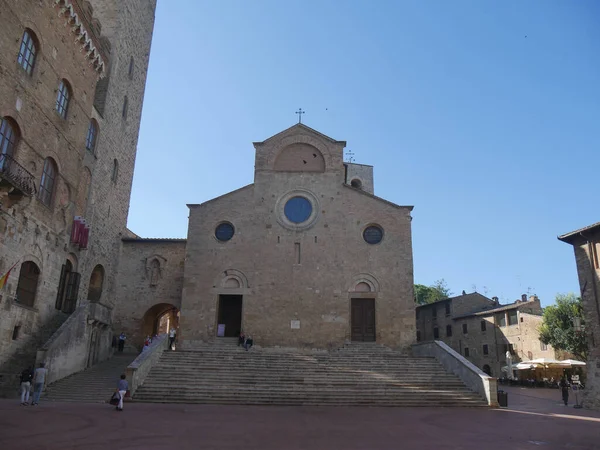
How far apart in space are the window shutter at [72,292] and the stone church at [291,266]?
5220 millimetres

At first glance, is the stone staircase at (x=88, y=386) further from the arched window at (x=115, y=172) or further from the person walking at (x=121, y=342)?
the arched window at (x=115, y=172)

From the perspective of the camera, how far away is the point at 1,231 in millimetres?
16250

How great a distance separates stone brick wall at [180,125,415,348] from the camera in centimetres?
2438

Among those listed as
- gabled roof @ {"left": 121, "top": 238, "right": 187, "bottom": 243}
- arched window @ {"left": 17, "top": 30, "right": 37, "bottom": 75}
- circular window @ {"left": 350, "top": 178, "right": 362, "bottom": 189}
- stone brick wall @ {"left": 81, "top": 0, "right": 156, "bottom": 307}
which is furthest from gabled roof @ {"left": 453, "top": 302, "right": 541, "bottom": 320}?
arched window @ {"left": 17, "top": 30, "right": 37, "bottom": 75}

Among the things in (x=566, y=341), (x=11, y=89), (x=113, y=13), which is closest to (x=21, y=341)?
(x=11, y=89)

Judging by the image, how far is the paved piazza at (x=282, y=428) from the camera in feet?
28.8

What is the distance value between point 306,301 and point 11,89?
1564 centimetres

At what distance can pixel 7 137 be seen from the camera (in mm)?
16859

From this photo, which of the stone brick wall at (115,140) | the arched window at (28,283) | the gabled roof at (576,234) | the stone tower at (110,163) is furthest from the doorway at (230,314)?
the gabled roof at (576,234)


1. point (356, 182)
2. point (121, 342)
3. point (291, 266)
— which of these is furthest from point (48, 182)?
point (356, 182)

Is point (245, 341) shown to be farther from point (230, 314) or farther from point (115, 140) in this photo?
point (115, 140)

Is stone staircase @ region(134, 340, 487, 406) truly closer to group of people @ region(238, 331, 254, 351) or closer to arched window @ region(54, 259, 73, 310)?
group of people @ region(238, 331, 254, 351)

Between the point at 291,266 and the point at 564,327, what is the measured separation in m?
18.6

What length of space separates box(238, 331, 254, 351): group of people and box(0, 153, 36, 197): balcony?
11.4 metres
